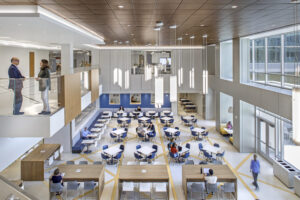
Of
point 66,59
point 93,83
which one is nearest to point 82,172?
point 66,59

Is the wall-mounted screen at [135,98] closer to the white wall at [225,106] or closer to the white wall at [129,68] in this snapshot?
the white wall at [129,68]

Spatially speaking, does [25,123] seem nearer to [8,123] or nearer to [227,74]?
[8,123]

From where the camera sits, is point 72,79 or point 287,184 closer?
point 287,184

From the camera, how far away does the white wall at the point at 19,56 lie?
597 inches

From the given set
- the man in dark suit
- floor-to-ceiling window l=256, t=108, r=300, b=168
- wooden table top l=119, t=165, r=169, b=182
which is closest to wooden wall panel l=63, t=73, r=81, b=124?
the man in dark suit

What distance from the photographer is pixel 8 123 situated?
7.55 m

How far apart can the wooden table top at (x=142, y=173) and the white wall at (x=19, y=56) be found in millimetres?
10474

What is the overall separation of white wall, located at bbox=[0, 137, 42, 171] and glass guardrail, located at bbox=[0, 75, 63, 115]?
3.15 meters

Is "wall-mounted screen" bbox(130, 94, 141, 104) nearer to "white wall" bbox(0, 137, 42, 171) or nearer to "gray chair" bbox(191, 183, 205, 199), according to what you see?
"white wall" bbox(0, 137, 42, 171)

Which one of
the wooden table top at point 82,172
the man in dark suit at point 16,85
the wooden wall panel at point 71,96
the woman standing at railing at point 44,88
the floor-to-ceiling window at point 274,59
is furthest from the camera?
the floor-to-ceiling window at point 274,59

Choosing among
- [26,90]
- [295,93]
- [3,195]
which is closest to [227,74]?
[26,90]

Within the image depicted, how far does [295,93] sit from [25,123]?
7173mm

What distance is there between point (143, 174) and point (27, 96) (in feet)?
15.1

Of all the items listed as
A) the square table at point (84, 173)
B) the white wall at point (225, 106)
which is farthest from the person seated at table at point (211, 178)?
the white wall at point (225, 106)
